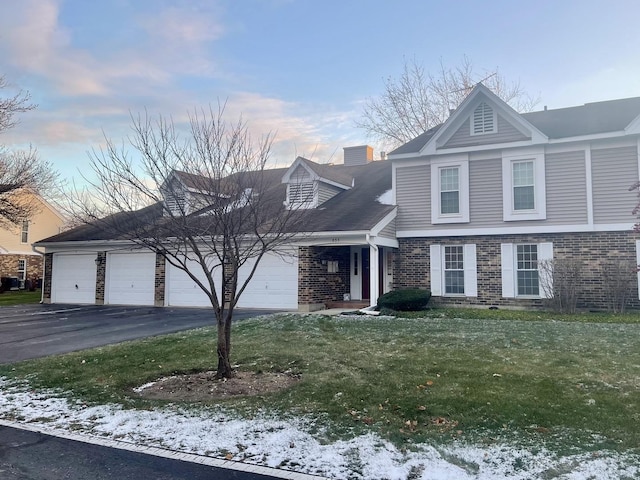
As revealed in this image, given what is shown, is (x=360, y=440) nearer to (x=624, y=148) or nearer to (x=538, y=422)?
(x=538, y=422)

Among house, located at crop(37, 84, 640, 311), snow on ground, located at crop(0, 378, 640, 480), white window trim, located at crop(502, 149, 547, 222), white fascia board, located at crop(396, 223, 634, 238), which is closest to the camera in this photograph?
snow on ground, located at crop(0, 378, 640, 480)

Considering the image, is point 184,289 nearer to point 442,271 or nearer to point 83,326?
point 83,326

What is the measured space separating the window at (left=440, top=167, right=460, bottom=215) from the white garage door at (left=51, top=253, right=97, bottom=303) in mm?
15076

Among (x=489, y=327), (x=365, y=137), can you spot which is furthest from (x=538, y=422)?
(x=365, y=137)

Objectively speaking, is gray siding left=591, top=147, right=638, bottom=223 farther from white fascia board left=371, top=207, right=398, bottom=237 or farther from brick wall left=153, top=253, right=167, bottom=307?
brick wall left=153, top=253, right=167, bottom=307

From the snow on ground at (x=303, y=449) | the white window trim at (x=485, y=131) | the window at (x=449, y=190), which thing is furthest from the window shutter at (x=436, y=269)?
the snow on ground at (x=303, y=449)

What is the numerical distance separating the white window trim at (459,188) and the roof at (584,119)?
111cm

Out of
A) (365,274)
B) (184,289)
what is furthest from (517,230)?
(184,289)

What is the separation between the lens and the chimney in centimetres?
2514

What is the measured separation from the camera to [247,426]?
5160mm

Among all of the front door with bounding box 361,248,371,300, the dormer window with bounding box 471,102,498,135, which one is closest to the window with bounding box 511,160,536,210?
the dormer window with bounding box 471,102,498,135

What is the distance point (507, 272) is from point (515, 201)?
7.74ft

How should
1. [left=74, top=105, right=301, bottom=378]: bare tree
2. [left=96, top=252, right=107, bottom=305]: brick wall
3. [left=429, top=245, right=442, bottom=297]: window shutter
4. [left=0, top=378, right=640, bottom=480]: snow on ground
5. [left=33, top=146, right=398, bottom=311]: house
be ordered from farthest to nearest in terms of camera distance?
[left=96, top=252, right=107, bottom=305]: brick wall < [left=429, top=245, right=442, bottom=297]: window shutter < [left=33, top=146, right=398, bottom=311]: house < [left=74, top=105, right=301, bottom=378]: bare tree < [left=0, top=378, right=640, bottom=480]: snow on ground

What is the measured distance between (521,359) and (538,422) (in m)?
3.02
